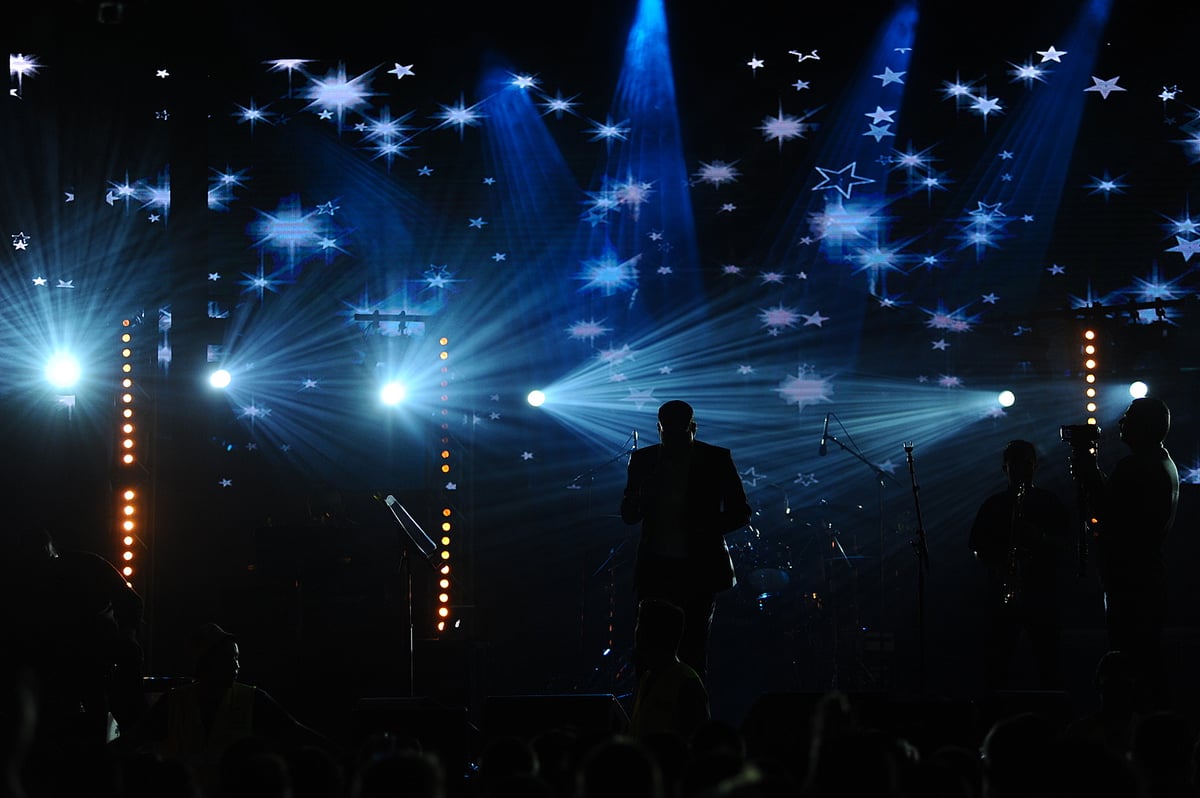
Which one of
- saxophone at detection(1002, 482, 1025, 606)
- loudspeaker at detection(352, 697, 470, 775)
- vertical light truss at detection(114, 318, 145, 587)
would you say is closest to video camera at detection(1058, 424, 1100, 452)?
saxophone at detection(1002, 482, 1025, 606)

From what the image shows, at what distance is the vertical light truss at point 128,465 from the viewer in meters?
9.77

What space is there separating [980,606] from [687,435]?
21.2 ft

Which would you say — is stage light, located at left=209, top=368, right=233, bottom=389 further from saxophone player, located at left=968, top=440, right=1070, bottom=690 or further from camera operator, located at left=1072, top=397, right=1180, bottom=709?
camera operator, located at left=1072, top=397, right=1180, bottom=709

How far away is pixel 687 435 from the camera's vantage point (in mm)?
6535

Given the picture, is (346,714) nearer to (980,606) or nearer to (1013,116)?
(980,606)

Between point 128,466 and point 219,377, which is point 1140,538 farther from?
point 219,377

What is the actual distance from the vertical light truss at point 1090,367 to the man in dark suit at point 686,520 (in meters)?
7.50

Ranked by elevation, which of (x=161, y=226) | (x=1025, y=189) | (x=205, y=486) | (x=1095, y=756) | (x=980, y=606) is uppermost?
(x=1025, y=189)

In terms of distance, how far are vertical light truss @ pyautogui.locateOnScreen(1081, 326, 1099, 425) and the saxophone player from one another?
5.38 m

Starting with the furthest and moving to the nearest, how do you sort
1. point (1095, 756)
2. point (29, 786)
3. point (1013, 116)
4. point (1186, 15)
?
1. point (1013, 116)
2. point (1186, 15)
3. point (29, 786)
4. point (1095, 756)

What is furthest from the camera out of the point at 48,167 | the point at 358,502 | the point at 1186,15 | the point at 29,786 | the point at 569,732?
the point at 358,502

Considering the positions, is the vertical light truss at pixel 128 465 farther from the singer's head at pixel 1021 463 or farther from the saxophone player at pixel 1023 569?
the singer's head at pixel 1021 463

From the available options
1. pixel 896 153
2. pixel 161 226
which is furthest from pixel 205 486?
pixel 896 153

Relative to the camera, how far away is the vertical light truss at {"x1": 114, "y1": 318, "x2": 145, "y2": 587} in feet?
32.1
